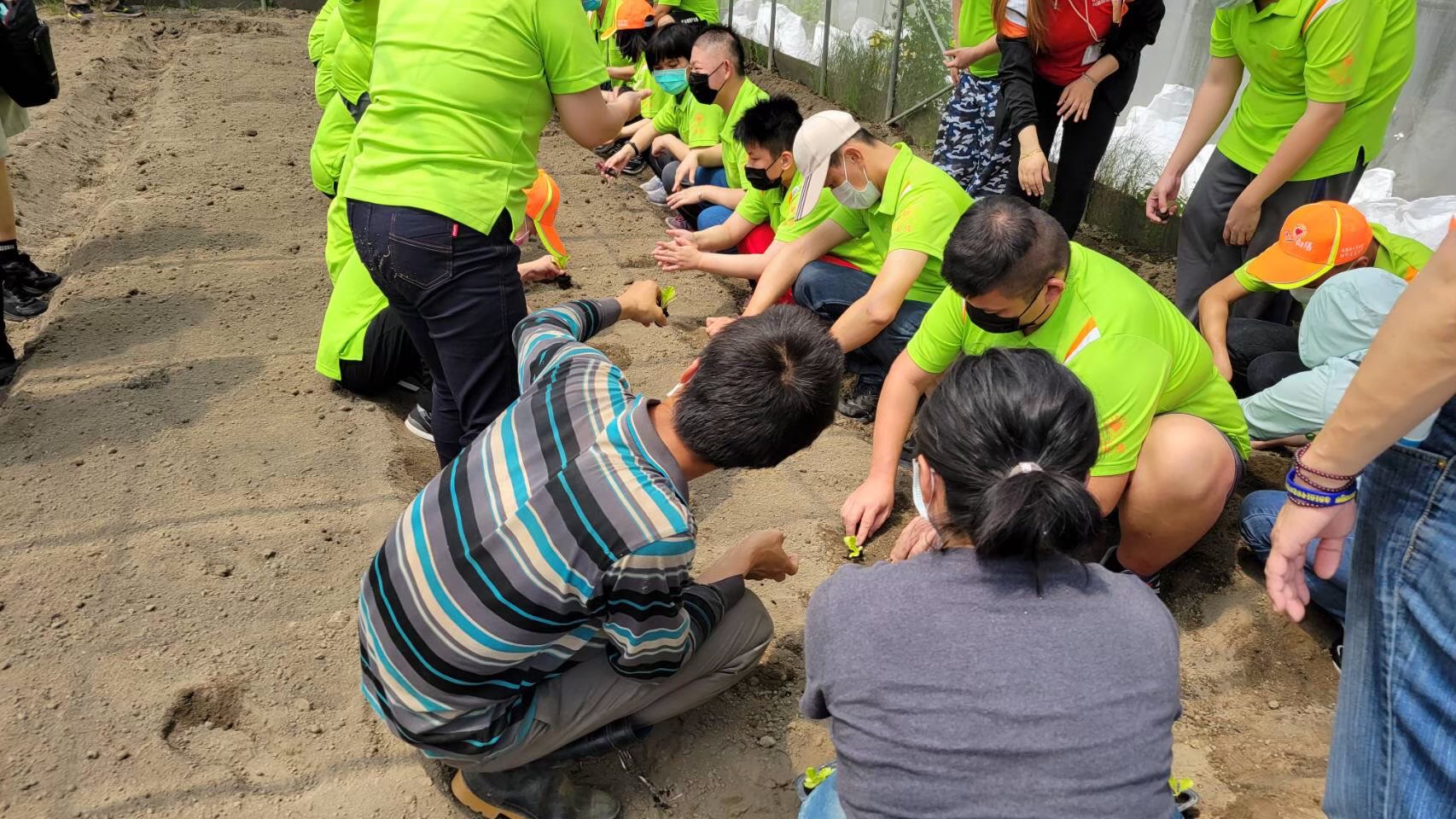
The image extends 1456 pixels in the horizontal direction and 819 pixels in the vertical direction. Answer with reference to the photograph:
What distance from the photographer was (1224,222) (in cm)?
331

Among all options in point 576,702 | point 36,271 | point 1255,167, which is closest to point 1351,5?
point 1255,167

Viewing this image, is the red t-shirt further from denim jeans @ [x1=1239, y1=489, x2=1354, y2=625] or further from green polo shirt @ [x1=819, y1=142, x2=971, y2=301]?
denim jeans @ [x1=1239, y1=489, x2=1354, y2=625]

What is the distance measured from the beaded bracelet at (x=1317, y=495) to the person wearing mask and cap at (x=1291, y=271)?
1.75m

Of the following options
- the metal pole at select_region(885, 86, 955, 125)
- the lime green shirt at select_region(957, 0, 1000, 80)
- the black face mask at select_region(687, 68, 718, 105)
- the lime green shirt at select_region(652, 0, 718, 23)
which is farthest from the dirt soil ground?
the metal pole at select_region(885, 86, 955, 125)

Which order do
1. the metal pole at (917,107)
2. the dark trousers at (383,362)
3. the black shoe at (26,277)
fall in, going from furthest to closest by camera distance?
the metal pole at (917,107) < the black shoe at (26,277) < the dark trousers at (383,362)

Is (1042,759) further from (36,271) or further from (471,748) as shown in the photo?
(36,271)

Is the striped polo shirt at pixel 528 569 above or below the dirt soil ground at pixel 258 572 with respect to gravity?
above

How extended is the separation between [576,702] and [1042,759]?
1013 millimetres

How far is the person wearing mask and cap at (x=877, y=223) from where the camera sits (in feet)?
9.97

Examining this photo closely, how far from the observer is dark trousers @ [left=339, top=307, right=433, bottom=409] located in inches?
130

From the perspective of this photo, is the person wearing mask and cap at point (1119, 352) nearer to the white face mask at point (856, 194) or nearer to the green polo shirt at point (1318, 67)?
the white face mask at point (856, 194)

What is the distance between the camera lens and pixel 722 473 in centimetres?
323

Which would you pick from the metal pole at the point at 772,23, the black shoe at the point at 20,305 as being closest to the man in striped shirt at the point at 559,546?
the black shoe at the point at 20,305

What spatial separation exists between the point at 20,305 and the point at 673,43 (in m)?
2.99
